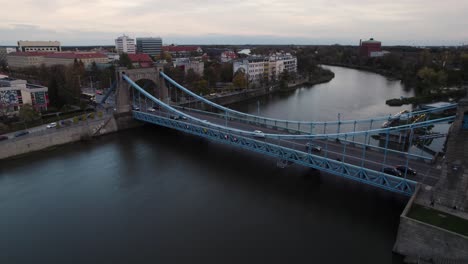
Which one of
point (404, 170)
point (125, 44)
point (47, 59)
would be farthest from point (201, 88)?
point (125, 44)

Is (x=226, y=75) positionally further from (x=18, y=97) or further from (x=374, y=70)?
(x=374, y=70)

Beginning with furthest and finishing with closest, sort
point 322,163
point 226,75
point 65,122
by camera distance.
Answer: point 226,75 → point 65,122 → point 322,163

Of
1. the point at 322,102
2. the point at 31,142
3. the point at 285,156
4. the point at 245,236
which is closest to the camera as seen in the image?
the point at 245,236

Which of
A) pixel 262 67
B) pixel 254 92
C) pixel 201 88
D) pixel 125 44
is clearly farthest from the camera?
pixel 125 44

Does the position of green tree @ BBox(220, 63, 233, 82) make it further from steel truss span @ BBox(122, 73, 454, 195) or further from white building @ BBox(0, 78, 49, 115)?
steel truss span @ BBox(122, 73, 454, 195)

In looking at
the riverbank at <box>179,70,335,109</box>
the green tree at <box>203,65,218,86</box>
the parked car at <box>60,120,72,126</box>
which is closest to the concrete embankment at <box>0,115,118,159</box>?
the parked car at <box>60,120,72,126</box>

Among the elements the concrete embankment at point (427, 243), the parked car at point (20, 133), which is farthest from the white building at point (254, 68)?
the concrete embankment at point (427, 243)

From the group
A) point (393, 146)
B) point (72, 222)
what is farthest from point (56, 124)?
point (393, 146)

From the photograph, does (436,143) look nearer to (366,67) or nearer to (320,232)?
(320,232)
